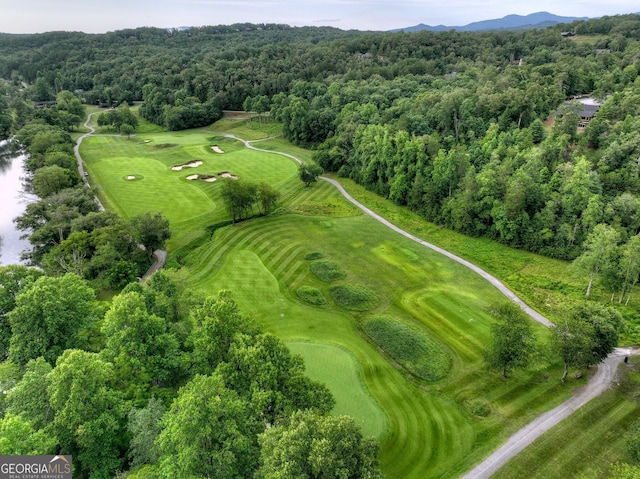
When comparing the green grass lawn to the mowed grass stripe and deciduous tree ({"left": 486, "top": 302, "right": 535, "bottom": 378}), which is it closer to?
the mowed grass stripe

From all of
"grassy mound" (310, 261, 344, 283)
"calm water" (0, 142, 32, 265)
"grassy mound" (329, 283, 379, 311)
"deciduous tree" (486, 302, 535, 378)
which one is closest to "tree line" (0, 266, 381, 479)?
"deciduous tree" (486, 302, 535, 378)

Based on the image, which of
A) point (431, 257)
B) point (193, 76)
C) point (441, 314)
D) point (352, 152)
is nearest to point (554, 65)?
point (352, 152)

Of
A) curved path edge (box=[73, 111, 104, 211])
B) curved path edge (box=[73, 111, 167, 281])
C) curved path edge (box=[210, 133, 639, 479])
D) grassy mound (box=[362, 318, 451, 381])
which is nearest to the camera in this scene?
curved path edge (box=[210, 133, 639, 479])

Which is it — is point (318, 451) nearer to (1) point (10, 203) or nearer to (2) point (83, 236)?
(2) point (83, 236)

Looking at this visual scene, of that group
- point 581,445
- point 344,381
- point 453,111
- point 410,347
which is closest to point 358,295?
point 410,347

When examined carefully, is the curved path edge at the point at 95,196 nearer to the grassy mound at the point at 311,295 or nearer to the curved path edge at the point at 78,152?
the curved path edge at the point at 78,152

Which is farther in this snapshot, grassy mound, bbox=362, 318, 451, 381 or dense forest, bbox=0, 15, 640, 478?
grassy mound, bbox=362, 318, 451, 381

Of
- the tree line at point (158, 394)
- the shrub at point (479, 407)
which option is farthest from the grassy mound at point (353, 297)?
the tree line at point (158, 394)
